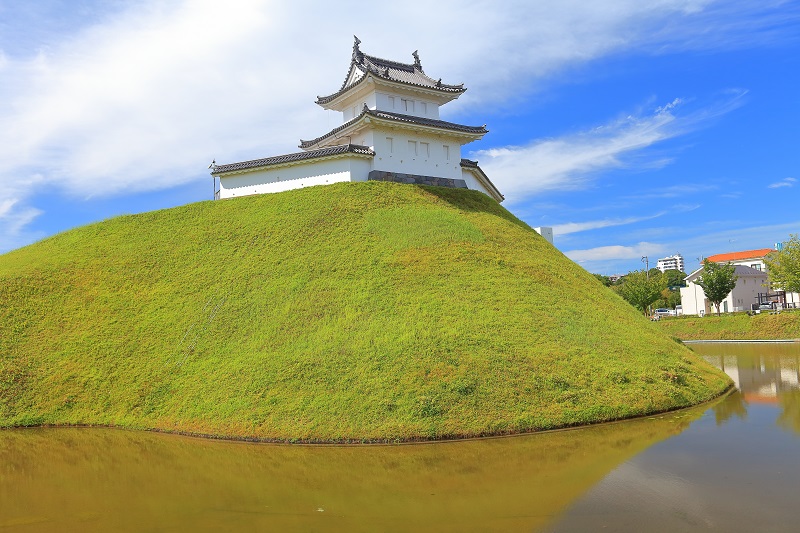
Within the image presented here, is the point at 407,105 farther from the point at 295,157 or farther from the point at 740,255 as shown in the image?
the point at 740,255

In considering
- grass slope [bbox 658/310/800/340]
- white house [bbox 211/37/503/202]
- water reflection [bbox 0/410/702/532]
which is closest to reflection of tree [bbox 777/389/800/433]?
water reflection [bbox 0/410/702/532]

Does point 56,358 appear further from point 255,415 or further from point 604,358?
point 604,358

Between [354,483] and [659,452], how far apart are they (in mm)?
6875

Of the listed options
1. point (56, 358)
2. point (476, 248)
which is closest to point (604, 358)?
point (476, 248)

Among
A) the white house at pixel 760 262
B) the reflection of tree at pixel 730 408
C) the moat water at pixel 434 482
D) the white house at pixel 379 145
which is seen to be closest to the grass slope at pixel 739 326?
the white house at pixel 760 262

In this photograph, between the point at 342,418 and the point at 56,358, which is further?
the point at 56,358

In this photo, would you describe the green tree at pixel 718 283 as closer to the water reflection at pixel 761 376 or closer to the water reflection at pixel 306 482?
the water reflection at pixel 761 376

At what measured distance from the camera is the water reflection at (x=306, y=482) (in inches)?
374

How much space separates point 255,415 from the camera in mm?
15945

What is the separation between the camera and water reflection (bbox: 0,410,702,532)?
9500 mm

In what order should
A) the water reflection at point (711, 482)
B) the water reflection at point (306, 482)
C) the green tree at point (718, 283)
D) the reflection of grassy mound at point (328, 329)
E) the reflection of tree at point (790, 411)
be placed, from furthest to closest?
the green tree at point (718, 283), the reflection of grassy mound at point (328, 329), the reflection of tree at point (790, 411), the water reflection at point (306, 482), the water reflection at point (711, 482)

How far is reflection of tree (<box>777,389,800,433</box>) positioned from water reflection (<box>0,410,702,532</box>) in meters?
2.22

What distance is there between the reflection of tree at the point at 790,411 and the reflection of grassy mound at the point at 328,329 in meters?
2.09

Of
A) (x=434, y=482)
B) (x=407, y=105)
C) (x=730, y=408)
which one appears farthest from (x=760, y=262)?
(x=434, y=482)
